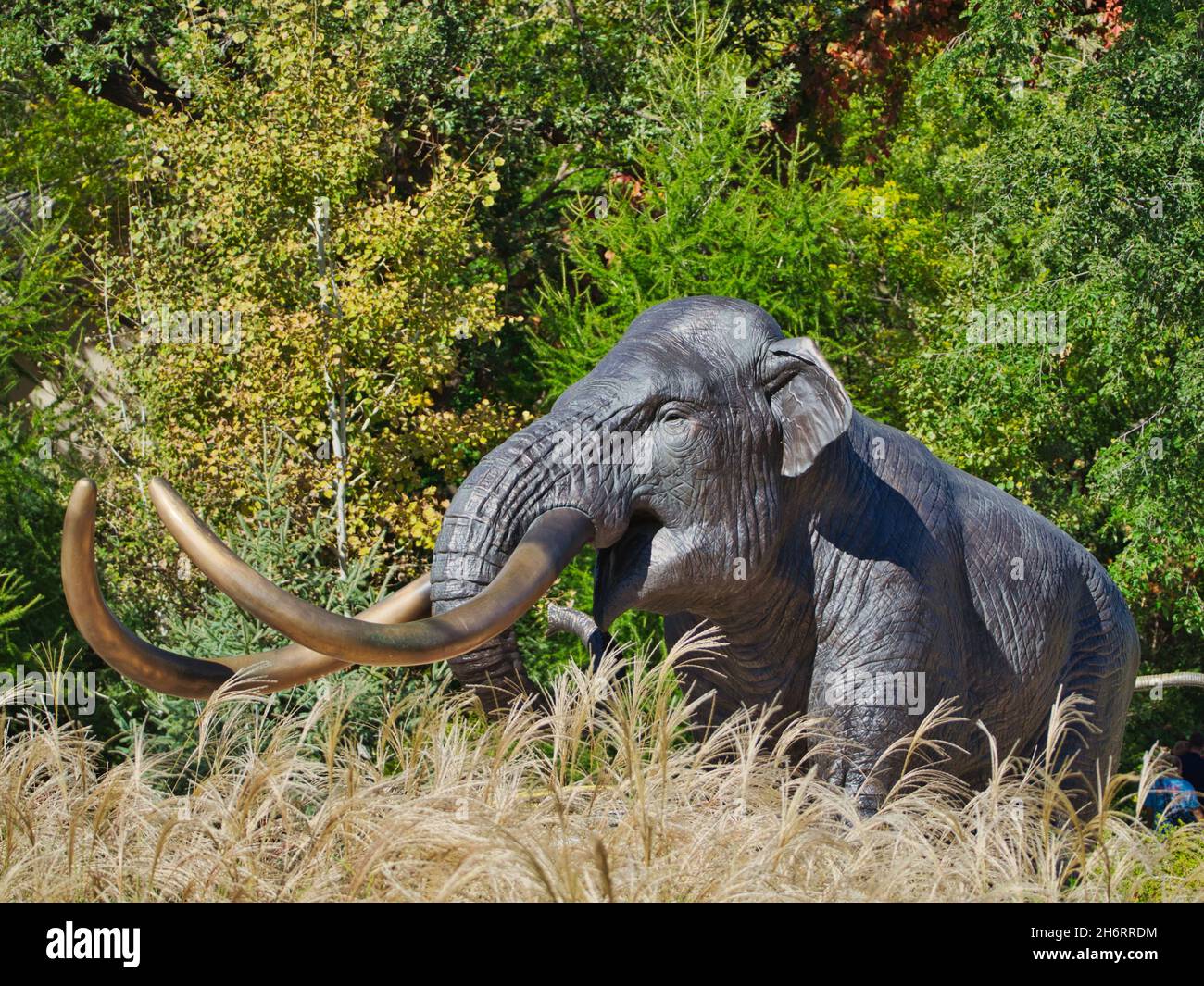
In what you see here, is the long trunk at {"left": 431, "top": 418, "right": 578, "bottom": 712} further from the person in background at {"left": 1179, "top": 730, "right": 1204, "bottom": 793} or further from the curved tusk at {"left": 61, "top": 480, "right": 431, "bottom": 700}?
the person in background at {"left": 1179, "top": 730, "right": 1204, "bottom": 793}

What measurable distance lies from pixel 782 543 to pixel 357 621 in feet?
4.18

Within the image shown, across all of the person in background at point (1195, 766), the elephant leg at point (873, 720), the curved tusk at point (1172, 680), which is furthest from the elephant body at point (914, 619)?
the person in background at point (1195, 766)

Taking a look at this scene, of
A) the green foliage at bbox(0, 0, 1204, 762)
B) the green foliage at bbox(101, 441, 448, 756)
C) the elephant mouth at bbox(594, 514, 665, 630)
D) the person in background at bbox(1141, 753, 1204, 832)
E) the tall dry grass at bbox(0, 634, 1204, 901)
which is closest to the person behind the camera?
the tall dry grass at bbox(0, 634, 1204, 901)

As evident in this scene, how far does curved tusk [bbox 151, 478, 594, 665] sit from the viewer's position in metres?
3.26

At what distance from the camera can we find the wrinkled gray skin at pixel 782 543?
393cm

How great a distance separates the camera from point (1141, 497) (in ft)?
32.6

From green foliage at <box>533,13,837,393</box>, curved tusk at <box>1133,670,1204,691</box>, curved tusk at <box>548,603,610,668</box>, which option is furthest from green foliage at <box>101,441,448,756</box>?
curved tusk at <box>1133,670,1204,691</box>

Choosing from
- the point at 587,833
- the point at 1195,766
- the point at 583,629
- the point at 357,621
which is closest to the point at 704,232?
the point at 1195,766

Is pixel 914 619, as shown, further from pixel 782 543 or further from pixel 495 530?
pixel 495 530

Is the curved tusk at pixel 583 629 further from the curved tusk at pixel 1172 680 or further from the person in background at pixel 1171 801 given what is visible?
the curved tusk at pixel 1172 680

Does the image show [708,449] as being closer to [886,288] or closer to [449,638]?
[449,638]

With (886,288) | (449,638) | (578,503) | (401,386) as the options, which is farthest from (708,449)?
(886,288)

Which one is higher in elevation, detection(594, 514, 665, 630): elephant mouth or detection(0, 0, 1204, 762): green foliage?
detection(0, 0, 1204, 762): green foliage
